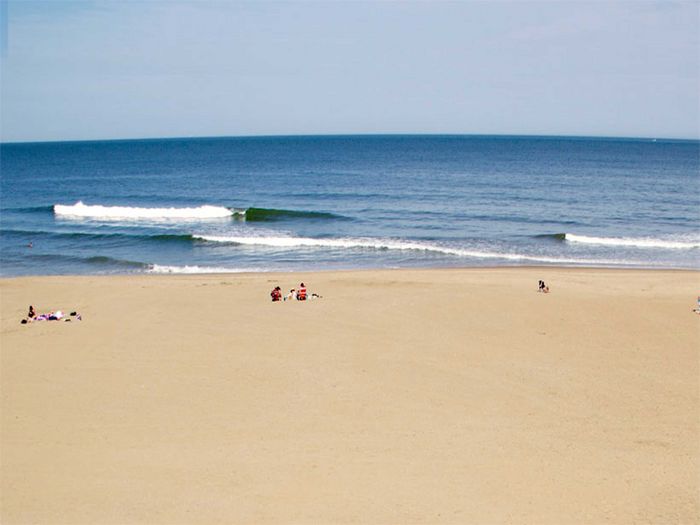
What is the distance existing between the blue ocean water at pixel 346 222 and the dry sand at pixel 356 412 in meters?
10.7

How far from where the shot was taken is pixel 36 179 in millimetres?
73688

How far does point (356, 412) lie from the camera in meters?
12.1

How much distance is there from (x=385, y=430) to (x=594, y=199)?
42821 millimetres

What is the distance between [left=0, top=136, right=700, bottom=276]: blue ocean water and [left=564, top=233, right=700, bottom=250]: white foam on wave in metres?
0.10

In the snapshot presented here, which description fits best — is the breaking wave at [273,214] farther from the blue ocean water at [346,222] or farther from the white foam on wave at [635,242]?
the white foam on wave at [635,242]

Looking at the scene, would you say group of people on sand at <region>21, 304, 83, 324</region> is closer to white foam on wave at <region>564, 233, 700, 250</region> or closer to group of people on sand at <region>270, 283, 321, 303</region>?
group of people on sand at <region>270, 283, 321, 303</region>

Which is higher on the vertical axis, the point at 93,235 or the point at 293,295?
the point at 93,235

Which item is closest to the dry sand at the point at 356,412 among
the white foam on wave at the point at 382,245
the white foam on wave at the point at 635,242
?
the white foam on wave at the point at 382,245

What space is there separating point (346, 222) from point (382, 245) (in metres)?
7.66

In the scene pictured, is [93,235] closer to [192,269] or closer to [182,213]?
[182,213]

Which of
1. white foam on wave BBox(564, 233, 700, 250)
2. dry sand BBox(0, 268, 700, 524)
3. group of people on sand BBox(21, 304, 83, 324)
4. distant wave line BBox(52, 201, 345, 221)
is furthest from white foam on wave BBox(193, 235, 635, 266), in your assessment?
group of people on sand BBox(21, 304, 83, 324)

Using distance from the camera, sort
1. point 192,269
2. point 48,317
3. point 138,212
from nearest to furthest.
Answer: point 48,317, point 192,269, point 138,212

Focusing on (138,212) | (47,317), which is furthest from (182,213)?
(47,317)

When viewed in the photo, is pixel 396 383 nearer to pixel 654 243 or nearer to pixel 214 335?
pixel 214 335
